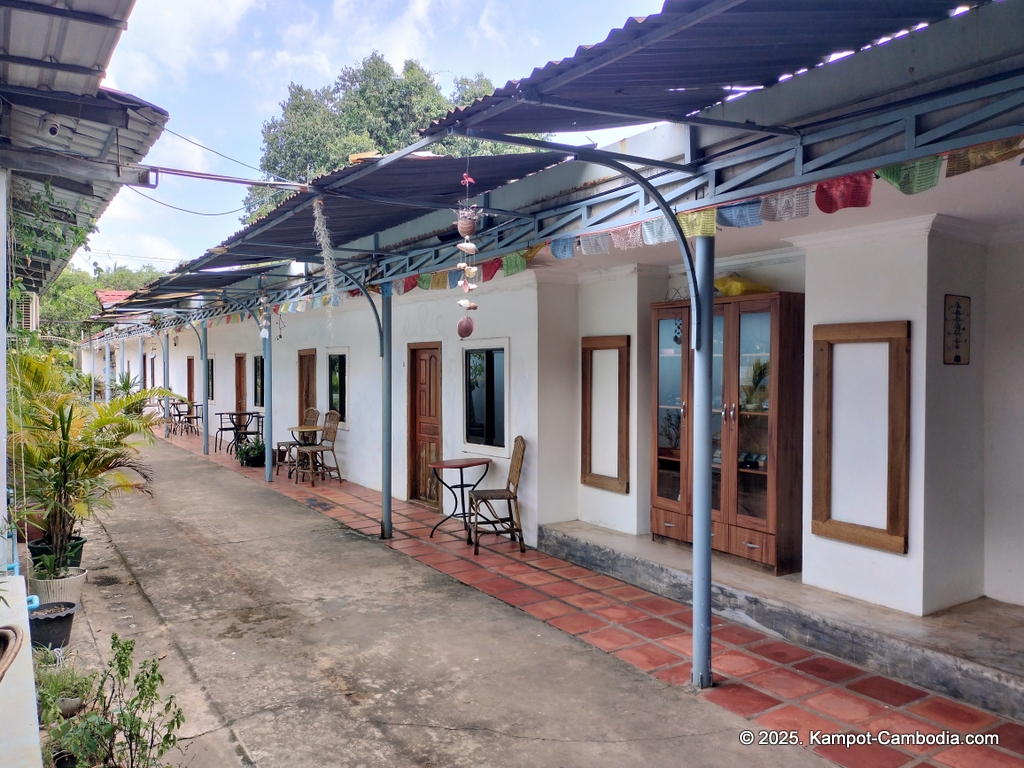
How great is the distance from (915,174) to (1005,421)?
2.55 m

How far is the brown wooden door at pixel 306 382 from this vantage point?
471 inches

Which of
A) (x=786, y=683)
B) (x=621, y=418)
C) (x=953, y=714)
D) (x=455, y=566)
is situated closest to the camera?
(x=953, y=714)

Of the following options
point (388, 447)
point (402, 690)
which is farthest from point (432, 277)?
point (402, 690)

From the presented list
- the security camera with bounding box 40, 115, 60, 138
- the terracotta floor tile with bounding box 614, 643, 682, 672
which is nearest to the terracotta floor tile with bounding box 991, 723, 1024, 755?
the terracotta floor tile with bounding box 614, 643, 682, 672

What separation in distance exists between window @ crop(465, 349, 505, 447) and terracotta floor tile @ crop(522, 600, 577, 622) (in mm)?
2295

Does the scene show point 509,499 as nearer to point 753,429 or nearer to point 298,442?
point 753,429

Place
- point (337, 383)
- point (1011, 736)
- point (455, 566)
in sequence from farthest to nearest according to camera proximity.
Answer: point (337, 383), point (455, 566), point (1011, 736)

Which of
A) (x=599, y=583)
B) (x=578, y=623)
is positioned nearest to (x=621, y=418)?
(x=599, y=583)

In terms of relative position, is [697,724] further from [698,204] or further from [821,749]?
[698,204]

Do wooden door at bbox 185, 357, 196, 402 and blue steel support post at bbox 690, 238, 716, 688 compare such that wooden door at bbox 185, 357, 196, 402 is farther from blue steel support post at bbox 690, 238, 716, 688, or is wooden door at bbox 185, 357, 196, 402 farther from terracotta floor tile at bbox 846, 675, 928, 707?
terracotta floor tile at bbox 846, 675, 928, 707

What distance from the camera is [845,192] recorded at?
3244mm

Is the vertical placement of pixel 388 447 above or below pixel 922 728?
above

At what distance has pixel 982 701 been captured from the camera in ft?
12.0

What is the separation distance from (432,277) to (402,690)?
3.59 metres
